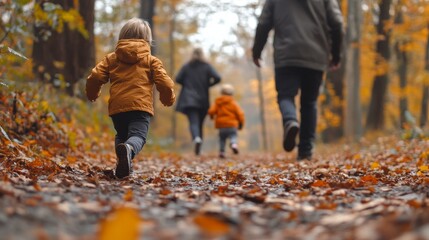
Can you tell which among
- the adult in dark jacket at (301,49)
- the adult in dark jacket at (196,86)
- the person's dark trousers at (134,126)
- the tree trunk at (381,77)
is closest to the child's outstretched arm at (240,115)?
the adult in dark jacket at (196,86)

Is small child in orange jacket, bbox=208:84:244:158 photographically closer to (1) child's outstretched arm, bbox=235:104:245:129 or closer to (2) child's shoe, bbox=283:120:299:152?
(1) child's outstretched arm, bbox=235:104:245:129

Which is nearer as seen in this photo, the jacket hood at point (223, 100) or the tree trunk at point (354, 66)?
the jacket hood at point (223, 100)

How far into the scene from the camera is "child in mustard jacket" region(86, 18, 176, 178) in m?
4.40

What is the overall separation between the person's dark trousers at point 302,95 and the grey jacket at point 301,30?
15 centimetres

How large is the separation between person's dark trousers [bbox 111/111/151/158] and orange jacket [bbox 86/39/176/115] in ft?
0.32

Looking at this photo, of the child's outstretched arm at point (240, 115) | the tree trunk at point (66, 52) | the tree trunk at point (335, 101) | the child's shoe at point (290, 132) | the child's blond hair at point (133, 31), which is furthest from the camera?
the tree trunk at point (335, 101)

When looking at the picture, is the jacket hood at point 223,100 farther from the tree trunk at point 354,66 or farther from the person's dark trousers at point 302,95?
the tree trunk at point 354,66

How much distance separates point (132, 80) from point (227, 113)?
5597 mm

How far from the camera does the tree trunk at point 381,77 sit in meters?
15.2

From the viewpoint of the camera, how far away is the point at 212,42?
20.8 meters

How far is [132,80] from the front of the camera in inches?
174

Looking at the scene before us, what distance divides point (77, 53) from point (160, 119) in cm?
1923

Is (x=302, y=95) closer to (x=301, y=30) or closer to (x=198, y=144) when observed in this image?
(x=301, y=30)

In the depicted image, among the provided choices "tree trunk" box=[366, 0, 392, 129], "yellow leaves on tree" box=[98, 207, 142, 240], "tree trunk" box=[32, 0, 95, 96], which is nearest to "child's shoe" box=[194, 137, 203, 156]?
"tree trunk" box=[32, 0, 95, 96]
